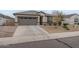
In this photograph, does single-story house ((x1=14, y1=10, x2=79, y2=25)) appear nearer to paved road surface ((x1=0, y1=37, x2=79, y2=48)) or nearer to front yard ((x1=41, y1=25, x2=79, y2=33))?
front yard ((x1=41, y1=25, x2=79, y2=33))

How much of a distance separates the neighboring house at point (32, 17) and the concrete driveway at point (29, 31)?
0.15 metres

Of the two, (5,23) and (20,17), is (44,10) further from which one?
(5,23)

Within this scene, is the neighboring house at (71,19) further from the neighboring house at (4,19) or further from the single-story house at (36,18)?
the neighboring house at (4,19)

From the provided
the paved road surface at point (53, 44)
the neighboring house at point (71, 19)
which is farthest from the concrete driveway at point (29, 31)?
the neighboring house at point (71, 19)

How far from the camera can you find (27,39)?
14.5ft

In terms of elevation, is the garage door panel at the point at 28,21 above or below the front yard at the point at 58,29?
above

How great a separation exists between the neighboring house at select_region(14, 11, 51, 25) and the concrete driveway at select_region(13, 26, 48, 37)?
15 centimetres

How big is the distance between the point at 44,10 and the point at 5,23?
3.88 feet

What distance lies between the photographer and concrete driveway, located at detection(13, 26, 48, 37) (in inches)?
172

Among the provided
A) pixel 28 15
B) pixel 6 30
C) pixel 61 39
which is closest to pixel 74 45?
pixel 61 39

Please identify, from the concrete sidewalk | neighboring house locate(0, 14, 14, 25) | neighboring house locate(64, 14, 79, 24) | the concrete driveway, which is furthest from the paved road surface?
neighboring house locate(0, 14, 14, 25)

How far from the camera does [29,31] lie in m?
4.45

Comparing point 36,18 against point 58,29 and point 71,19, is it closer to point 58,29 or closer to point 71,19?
point 58,29

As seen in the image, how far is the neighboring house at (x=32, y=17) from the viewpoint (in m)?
4.33
